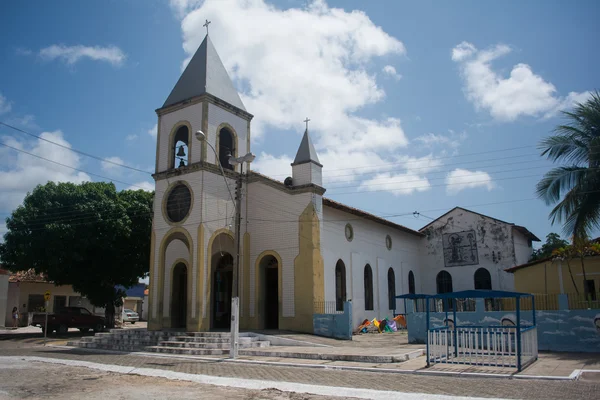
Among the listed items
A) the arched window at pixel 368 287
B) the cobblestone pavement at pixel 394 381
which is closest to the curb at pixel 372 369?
the cobblestone pavement at pixel 394 381

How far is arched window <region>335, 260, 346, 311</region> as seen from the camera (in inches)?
957

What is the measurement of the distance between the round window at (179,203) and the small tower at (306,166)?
189 inches

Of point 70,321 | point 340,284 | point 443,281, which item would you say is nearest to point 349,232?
point 340,284

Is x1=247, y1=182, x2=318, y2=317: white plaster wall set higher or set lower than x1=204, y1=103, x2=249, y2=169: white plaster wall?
lower

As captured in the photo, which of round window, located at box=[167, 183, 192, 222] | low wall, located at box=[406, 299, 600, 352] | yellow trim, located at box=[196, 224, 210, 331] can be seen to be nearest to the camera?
low wall, located at box=[406, 299, 600, 352]

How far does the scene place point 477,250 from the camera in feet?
109

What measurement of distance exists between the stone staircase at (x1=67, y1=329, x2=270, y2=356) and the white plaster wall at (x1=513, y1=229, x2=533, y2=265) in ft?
68.3

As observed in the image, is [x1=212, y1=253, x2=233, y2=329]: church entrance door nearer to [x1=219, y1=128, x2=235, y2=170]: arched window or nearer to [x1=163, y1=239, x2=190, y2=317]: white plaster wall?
[x1=163, y1=239, x2=190, y2=317]: white plaster wall

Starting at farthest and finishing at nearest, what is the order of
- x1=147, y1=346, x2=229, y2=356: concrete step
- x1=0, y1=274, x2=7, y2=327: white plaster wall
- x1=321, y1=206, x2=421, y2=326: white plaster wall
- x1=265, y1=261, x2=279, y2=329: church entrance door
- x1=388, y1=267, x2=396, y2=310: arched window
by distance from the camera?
x1=0, y1=274, x2=7, y2=327: white plaster wall, x1=388, y1=267, x2=396, y2=310: arched window, x1=321, y1=206, x2=421, y2=326: white plaster wall, x1=265, y1=261, x2=279, y2=329: church entrance door, x1=147, y1=346, x2=229, y2=356: concrete step

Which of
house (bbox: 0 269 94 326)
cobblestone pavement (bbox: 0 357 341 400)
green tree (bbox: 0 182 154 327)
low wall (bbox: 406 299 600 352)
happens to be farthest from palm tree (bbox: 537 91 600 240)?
house (bbox: 0 269 94 326)

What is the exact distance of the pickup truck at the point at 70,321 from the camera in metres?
28.0

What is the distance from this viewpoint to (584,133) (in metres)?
16.2

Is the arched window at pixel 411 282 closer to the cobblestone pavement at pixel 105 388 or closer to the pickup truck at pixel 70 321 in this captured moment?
the pickup truck at pixel 70 321

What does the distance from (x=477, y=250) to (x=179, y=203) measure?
2078cm
